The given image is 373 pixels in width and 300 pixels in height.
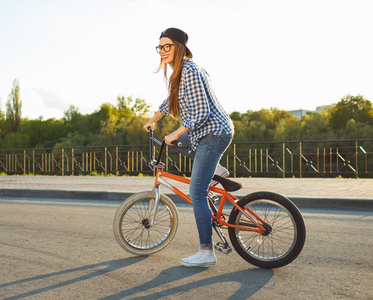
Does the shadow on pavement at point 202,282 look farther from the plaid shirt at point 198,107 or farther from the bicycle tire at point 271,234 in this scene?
the plaid shirt at point 198,107

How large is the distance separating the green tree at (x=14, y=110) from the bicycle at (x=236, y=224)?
194 ft

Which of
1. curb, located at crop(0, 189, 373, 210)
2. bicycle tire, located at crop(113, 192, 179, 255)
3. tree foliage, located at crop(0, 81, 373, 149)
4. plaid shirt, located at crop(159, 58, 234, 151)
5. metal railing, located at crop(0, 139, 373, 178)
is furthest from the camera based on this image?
tree foliage, located at crop(0, 81, 373, 149)

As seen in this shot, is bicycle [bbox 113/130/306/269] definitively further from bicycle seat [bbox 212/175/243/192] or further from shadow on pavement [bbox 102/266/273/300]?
shadow on pavement [bbox 102/266/273/300]

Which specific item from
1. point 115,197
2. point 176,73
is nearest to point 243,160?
point 115,197

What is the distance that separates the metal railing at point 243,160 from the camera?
45.7 ft

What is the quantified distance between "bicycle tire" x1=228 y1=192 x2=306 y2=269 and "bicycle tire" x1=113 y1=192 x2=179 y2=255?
675 mm

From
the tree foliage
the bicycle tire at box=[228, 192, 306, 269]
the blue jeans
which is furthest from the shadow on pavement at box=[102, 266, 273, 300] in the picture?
the tree foliage

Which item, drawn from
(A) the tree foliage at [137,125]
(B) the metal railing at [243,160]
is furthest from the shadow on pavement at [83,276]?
(A) the tree foliage at [137,125]

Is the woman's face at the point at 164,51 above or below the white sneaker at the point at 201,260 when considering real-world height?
above

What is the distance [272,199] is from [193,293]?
105cm

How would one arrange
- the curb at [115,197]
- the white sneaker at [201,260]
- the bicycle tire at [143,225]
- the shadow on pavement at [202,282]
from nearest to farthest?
1. the shadow on pavement at [202,282]
2. the white sneaker at [201,260]
3. the bicycle tire at [143,225]
4. the curb at [115,197]

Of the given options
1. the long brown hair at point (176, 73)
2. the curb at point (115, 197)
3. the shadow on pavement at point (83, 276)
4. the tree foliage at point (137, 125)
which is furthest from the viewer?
the tree foliage at point (137, 125)

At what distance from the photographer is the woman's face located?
3.32 metres

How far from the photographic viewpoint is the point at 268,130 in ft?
217
